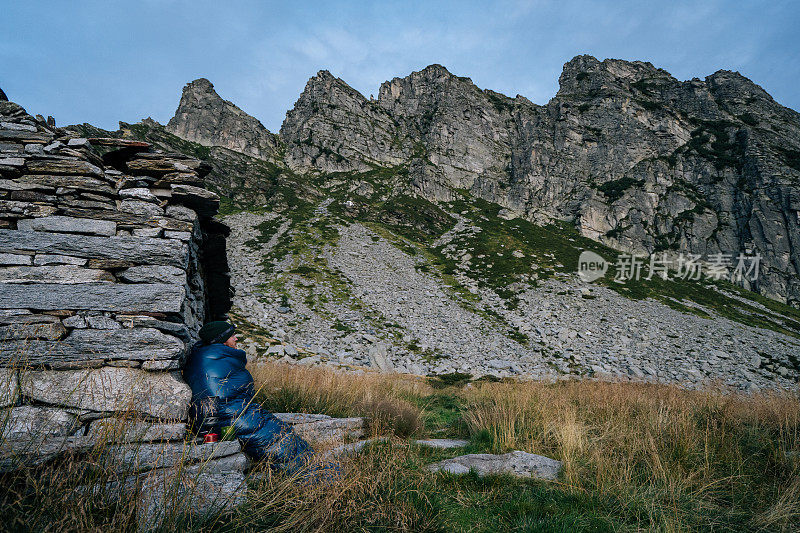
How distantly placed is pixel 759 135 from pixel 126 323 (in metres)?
A: 136

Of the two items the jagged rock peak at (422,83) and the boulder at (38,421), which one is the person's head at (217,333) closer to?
the boulder at (38,421)

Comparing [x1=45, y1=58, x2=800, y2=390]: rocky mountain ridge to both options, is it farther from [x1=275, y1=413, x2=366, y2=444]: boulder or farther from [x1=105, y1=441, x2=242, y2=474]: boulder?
[x1=105, y1=441, x2=242, y2=474]: boulder

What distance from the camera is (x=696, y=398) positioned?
713 cm

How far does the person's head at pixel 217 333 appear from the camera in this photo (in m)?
4.45

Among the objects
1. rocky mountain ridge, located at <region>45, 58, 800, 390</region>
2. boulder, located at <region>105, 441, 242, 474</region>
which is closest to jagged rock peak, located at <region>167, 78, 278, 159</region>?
rocky mountain ridge, located at <region>45, 58, 800, 390</region>

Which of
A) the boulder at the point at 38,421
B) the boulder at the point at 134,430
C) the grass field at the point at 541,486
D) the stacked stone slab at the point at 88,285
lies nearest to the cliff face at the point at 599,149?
the grass field at the point at 541,486

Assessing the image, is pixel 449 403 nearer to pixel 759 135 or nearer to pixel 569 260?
pixel 569 260

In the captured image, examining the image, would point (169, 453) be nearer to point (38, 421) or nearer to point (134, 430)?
point (134, 430)

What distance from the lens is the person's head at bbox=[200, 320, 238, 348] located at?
4.45 meters

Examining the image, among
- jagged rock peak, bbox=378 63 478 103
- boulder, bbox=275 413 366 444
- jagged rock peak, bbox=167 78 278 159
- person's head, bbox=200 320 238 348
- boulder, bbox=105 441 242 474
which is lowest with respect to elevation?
boulder, bbox=275 413 366 444

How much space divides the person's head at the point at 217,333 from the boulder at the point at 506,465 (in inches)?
131

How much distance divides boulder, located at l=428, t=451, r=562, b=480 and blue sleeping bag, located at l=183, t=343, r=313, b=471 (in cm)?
193

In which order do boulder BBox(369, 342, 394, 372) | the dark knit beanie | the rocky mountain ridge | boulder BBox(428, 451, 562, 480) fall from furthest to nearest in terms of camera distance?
1. the rocky mountain ridge
2. boulder BBox(369, 342, 394, 372)
3. the dark knit beanie
4. boulder BBox(428, 451, 562, 480)

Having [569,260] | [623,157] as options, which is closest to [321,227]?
[569,260]
